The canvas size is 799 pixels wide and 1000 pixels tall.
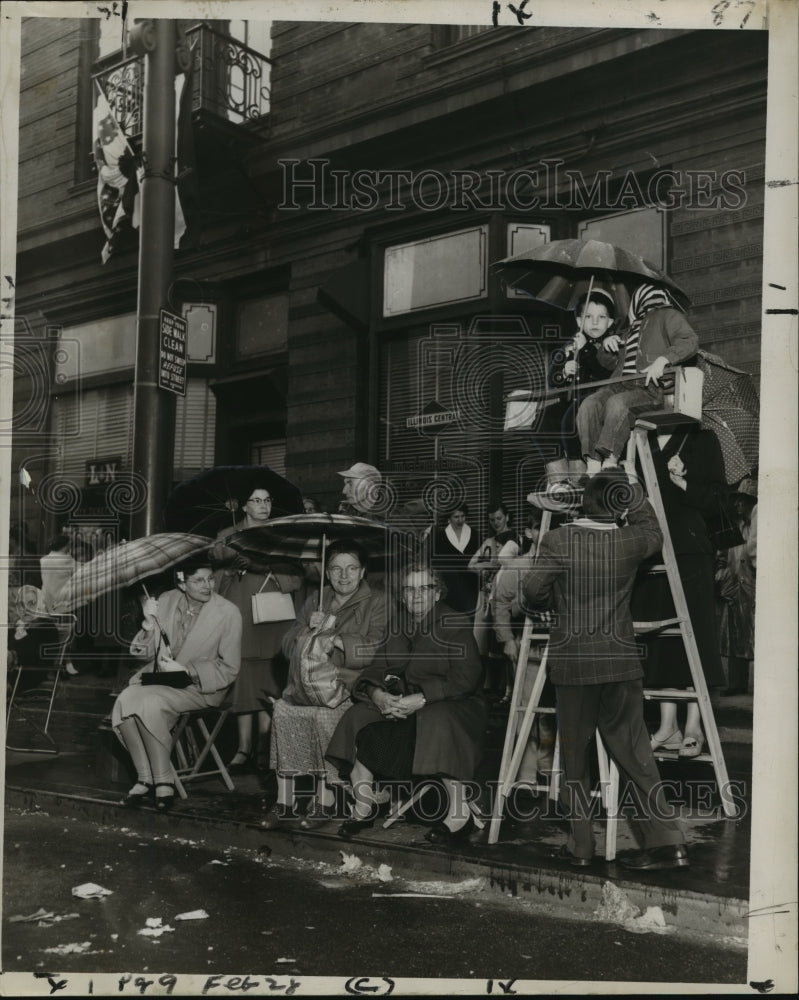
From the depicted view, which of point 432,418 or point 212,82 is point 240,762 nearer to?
point 432,418

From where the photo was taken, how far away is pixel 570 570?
5.30 metres

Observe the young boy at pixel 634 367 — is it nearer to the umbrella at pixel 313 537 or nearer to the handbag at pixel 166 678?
the umbrella at pixel 313 537

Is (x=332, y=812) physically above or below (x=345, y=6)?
below

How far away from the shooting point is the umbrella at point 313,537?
618 cm

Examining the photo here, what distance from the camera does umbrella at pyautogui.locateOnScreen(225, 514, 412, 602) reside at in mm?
6184

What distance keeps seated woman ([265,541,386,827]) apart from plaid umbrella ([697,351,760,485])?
2.05 metres

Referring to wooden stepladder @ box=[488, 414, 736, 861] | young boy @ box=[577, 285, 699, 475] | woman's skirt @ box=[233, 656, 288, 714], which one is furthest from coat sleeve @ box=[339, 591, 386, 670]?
young boy @ box=[577, 285, 699, 475]

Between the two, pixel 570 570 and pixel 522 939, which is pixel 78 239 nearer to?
pixel 570 570

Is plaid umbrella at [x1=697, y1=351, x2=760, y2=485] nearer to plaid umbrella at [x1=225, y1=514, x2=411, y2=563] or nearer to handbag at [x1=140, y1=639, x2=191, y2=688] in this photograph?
plaid umbrella at [x1=225, y1=514, x2=411, y2=563]

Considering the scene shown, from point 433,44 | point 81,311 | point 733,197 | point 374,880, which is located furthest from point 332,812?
point 433,44

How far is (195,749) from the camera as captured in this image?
6.88m

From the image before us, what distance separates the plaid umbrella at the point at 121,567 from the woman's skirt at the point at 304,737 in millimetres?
1082

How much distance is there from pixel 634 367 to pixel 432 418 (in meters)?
1.39

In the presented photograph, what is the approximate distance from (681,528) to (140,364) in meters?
3.21
